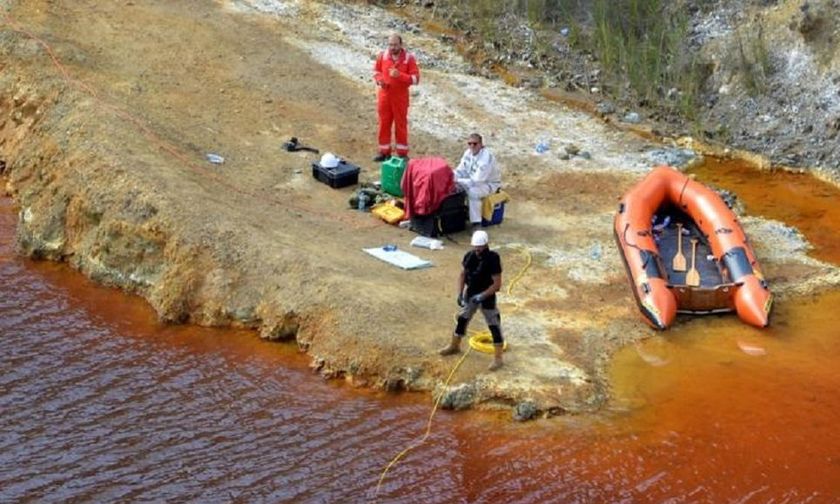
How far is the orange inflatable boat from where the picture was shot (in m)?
12.0

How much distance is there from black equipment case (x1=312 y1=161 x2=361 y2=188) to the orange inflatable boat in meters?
3.37

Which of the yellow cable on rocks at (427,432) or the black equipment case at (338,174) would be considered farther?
the black equipment case at (338,174)

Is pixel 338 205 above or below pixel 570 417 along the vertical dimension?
above

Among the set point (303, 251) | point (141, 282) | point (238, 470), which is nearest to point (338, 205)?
point (303, 251)

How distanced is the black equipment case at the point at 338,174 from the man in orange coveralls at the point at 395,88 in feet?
2.79

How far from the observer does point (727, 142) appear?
17.4 m

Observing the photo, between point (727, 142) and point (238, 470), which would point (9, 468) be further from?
point (727, 142)

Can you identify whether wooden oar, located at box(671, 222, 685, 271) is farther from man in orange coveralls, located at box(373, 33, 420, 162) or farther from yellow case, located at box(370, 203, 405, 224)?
man in orange coveralls, located at box(373, 33, 420, 162)

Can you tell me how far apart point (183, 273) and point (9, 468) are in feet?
11.0

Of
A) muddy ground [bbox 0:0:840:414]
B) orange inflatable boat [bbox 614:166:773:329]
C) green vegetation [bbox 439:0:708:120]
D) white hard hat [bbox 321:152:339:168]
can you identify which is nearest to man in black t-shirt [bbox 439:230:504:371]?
muddy ground [bbox 0:0:840:414]

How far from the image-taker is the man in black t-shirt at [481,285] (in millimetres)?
10336

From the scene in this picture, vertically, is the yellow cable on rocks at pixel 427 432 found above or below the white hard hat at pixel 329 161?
→ below

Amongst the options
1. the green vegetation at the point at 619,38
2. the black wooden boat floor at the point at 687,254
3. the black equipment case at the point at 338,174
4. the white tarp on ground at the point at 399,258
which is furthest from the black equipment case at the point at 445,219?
the green vegetation at the point at 619,38

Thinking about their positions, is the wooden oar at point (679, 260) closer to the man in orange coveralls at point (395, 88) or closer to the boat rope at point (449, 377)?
the boat rope at point (449, 377)
